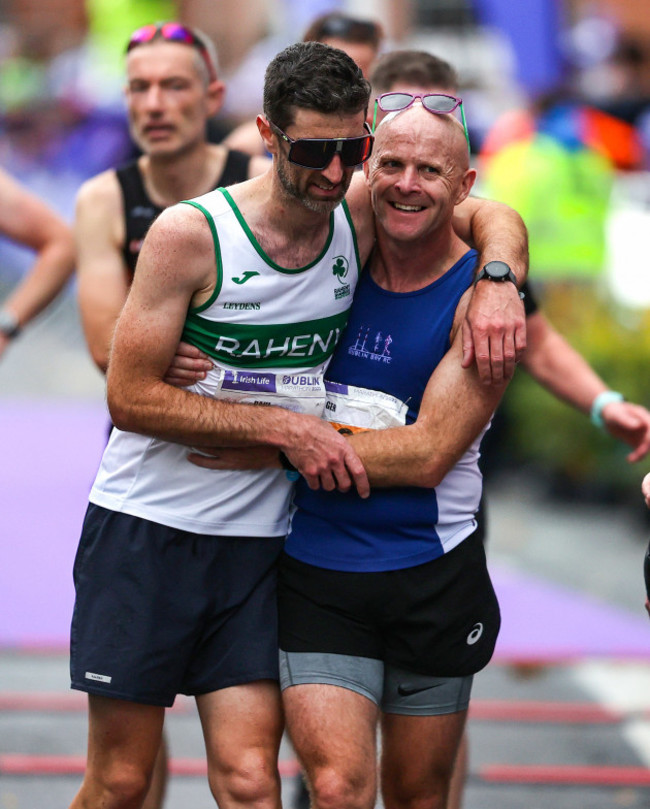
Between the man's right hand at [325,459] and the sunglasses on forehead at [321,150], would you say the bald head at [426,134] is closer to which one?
the sunglasses on forehead at [321,150]

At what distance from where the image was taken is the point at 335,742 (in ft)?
10.5

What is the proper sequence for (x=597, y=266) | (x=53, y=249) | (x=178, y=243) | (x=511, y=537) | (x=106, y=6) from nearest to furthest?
(x=178, y=243)
(x=53, y=249)
(x=511, y=537)
(x=597, y=266)
(x=106, y=6)

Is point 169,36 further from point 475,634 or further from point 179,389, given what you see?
point 475,634

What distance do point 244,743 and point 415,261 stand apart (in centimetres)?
128

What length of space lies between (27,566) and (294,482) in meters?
4.26

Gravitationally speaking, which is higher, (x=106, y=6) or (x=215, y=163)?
(x=106, y=6)

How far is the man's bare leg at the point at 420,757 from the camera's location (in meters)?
3.38

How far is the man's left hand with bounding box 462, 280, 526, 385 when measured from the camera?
3.21m

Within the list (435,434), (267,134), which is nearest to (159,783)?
(435,434)

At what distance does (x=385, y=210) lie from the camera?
11.0ft

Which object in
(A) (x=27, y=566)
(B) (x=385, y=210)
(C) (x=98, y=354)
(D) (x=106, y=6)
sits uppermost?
(D) (x=106, y=6)

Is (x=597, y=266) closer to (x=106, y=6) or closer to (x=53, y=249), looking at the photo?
(x=53, y=249)

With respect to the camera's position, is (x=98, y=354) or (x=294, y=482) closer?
(x=294, y=482)

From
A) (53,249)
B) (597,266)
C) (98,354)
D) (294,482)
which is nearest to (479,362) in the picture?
(294,482)
